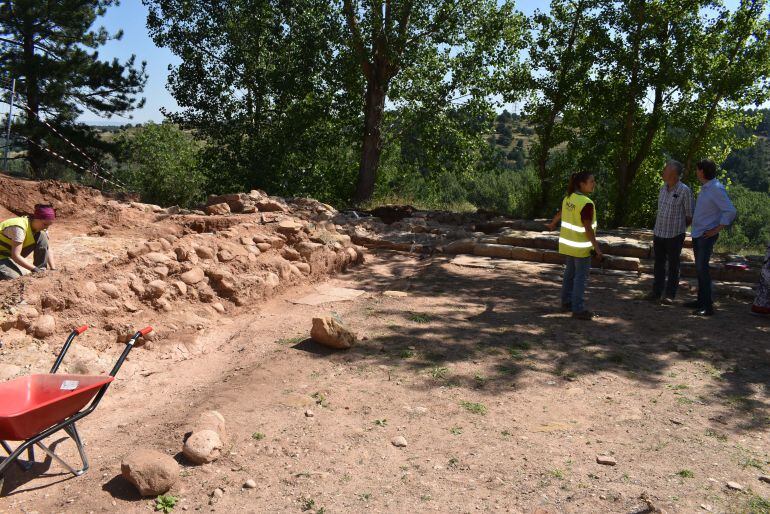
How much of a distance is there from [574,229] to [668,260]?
1.73 m

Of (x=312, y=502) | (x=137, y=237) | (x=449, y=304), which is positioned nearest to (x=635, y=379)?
(x=449, y=304)

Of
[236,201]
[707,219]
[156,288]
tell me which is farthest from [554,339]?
[236,201]

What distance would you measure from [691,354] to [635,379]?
3.26 ft

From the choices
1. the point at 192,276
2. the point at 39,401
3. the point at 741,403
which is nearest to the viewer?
the point at 39,401

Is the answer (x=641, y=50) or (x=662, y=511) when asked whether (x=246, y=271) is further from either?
(x=641, y=50)

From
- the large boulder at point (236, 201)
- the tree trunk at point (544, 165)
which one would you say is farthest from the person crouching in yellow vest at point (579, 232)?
the tree trunk at point (544, 165)

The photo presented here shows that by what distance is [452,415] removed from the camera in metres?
4.14

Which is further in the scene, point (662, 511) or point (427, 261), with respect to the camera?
point (427, 261)

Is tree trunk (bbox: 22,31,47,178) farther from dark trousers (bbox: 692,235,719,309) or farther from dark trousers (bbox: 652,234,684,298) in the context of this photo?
dark trousers (bbox: 692,235,719,309)

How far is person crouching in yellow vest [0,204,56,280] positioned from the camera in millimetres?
5870

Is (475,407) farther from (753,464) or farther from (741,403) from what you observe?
(741,403)

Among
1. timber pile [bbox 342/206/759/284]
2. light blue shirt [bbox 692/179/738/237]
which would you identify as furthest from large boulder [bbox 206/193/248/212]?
light blue shirt [bbox 692/179/738/237]

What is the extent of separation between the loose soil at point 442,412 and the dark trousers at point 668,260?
50 centimetres

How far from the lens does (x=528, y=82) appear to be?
50.0ft
